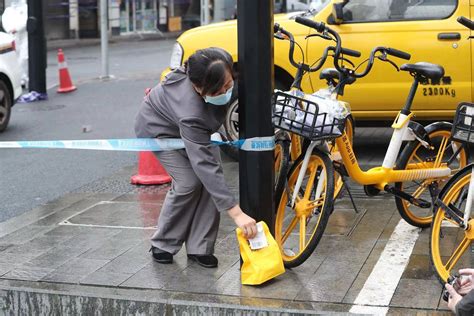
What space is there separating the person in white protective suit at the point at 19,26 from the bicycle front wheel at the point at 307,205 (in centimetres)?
1104

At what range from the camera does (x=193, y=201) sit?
17.1ft

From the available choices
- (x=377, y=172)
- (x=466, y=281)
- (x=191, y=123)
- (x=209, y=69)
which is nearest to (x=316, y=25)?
(x=377, y=172)

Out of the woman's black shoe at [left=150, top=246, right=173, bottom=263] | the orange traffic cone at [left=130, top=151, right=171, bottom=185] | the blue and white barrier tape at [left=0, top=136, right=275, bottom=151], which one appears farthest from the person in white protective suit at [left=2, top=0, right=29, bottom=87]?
the woman's black shoe at [left=150, top=246, right=173, bottom=263]

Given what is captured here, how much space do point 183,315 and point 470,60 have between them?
4.54 m

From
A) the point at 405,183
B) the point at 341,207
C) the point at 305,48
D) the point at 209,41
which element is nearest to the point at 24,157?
the point at 209,41

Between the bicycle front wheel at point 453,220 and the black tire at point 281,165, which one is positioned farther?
the black tire at point 281,165

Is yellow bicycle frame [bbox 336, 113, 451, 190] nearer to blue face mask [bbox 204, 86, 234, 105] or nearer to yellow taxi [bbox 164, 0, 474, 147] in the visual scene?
blue face mask [bbox 204, 86, 234, 105]

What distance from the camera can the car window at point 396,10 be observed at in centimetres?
827

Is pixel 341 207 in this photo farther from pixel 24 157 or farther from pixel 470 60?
pixel 24 157

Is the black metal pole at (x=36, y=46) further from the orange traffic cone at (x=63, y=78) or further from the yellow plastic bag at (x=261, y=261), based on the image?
the yellow plastic bag at (x=261, y=261)

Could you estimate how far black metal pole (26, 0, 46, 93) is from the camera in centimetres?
1430

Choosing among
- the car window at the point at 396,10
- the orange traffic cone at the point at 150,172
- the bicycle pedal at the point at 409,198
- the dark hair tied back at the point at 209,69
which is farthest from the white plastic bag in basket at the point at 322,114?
the car window at the point at 396,10

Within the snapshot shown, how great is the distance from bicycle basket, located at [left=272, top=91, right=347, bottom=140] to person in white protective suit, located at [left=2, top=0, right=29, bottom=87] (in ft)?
37.0

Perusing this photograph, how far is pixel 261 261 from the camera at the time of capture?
4.86m
